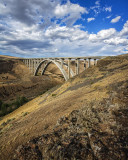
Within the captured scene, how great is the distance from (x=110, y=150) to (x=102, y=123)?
4.48 feet

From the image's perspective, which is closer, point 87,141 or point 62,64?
point 87,141

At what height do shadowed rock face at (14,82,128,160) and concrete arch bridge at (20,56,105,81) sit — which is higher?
concrete arch bridge at (20,56,105,81)

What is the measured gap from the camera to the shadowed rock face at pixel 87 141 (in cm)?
281

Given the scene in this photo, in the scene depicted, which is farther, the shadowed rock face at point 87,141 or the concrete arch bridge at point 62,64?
the concrete arch bridge at point 62,64

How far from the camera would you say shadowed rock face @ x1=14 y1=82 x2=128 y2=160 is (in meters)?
2.81

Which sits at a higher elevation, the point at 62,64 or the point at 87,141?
the point at 62,64

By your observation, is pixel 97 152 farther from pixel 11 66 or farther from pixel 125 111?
pixel 11 66

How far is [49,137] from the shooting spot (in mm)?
3766

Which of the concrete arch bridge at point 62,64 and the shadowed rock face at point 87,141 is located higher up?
the concrete arch bridge at point 62,64

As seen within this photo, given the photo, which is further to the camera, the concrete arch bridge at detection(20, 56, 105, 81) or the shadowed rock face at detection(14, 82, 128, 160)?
the concrete arch bridge at detection(20, 56, 105, 81)

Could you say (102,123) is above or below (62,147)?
above

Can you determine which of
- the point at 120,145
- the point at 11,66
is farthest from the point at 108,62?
the point at 11,66

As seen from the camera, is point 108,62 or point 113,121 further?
point 108,62

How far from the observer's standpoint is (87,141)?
3.27m
